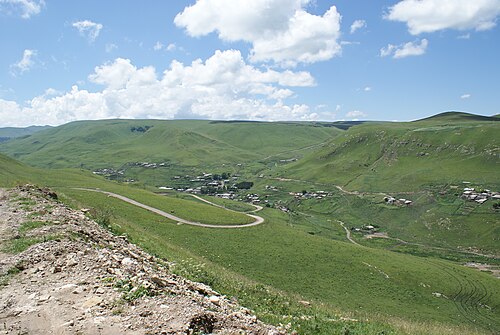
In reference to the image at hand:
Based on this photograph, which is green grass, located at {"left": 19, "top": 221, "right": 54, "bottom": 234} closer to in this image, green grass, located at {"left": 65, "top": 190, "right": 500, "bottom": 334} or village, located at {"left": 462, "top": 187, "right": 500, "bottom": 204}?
green grass, located at {"left": 65, "top": 190, "right": 500, "bottom": 334}

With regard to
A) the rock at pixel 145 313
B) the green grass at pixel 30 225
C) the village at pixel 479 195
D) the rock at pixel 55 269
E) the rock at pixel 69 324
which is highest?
the green grass at pixel 30 225

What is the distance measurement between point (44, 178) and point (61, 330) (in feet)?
320

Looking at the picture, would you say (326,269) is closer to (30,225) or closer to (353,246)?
(353,246)

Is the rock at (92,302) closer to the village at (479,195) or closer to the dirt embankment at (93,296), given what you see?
the dirt embankment at (93,296)

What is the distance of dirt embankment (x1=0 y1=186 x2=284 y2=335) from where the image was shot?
1255 centimetres

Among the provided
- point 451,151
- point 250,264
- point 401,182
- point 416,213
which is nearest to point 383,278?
point 250,264

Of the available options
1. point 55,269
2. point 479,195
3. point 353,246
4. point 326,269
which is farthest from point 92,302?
point 479,195

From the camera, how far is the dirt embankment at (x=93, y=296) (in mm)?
12555

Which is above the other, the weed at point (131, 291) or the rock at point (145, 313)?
the weed at point (131, 291)

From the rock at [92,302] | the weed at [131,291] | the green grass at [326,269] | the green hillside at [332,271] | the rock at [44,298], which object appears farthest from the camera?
the green grass at [326,269]

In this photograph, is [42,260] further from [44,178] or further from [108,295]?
[44,178]

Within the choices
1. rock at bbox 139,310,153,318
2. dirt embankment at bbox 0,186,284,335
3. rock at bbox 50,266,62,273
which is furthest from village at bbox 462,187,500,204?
rock at bbox 50,266,62,273

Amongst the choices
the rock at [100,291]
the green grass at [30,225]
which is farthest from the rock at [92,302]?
the green grass at [30,225]

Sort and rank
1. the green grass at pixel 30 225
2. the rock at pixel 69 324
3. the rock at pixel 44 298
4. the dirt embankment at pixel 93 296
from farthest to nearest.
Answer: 1. the green grass at pixel 30 225
2. the rock at pixel 44 298
3. the dirt embankment at pixel 93 296
4. the rock at pixel 69 324
